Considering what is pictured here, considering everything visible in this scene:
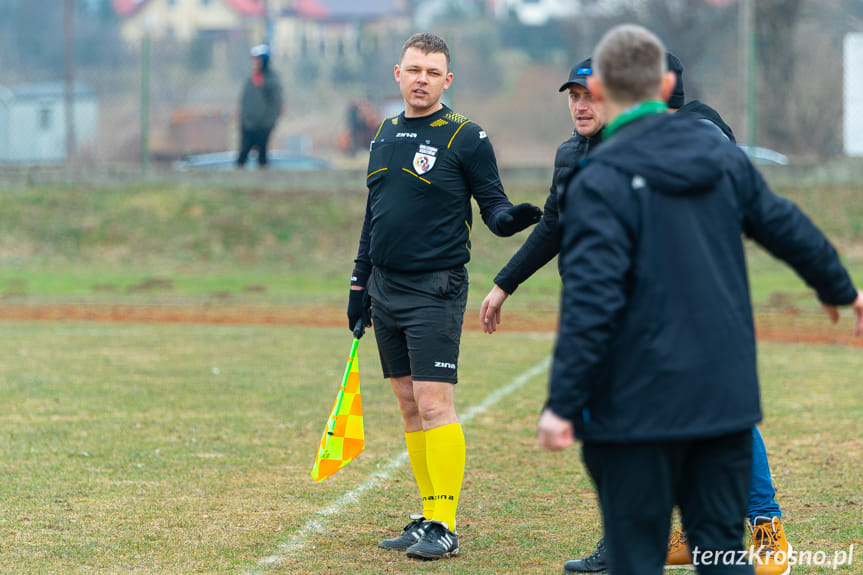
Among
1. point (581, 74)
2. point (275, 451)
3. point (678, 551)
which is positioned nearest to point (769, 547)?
point (678, 551)

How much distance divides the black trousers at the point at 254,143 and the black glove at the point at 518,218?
16.7 meters

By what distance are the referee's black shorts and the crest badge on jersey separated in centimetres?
48

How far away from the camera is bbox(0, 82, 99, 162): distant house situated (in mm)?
23516

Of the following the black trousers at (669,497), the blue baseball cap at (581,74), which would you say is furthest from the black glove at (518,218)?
the black trousers at (669,497)

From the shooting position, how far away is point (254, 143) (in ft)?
70.7

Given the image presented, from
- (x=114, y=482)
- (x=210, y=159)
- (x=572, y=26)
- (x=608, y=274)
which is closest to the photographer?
(x=608, y=274)

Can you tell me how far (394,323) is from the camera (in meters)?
5.21

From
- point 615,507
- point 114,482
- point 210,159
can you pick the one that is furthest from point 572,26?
point 615,507

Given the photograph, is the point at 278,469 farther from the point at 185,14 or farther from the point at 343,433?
the point at 185,14

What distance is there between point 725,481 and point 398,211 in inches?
93.5

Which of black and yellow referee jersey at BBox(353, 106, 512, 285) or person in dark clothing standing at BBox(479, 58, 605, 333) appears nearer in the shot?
person in dark clothing standing at BBox(479, 58, 605, 333)

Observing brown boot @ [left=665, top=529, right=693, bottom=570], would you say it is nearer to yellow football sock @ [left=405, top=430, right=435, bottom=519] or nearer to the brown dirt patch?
yellow football sock @ [left=405, top=430, right=435, bottom=519]

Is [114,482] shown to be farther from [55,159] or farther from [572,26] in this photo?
[572,26]

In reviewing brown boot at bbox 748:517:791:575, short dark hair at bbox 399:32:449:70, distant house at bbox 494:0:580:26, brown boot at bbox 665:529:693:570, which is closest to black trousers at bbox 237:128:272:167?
short dark hair at bbox 399:32:449:70
